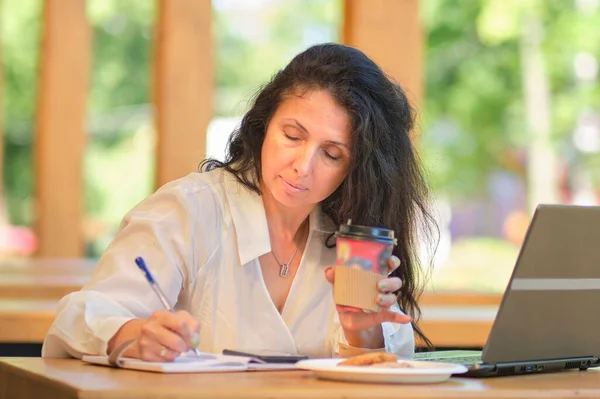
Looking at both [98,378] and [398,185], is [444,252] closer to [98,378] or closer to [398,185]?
[398,185]

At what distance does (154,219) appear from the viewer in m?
2.29

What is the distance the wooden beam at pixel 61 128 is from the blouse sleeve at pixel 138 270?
14.8 feet

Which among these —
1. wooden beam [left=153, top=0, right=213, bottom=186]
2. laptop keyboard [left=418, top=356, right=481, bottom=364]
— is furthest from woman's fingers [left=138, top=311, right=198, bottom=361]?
wooden beam [left=153, top=0, right=213, bottom=186]

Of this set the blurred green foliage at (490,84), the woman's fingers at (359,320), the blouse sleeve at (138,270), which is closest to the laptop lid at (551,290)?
the woman's fingers at (359,320)

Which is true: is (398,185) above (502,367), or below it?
above

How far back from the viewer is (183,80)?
185 inches

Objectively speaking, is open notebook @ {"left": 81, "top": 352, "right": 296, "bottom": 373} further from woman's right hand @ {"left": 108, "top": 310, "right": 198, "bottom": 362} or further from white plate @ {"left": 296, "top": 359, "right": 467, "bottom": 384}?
white plate @ {"left": 296, "top": 359, "right": 467, "bottom": 384}

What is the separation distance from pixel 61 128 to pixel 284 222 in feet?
15.0

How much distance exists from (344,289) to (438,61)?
11.1 m

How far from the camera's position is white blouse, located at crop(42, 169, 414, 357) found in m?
2.17

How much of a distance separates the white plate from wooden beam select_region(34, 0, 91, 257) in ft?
17.2

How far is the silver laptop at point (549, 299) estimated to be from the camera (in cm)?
177

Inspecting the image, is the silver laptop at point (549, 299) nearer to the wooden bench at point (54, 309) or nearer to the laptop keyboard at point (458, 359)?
the laptop keyboard at point (458, 359)

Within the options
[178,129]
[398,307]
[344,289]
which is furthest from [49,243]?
[344,289]
